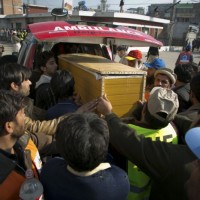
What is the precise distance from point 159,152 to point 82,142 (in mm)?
513

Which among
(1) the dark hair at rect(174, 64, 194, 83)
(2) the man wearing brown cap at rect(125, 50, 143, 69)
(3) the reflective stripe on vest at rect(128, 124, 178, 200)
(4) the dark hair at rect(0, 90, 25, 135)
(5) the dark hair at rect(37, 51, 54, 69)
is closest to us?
(4) the dark hair at rect(0, 90, 25, 135)

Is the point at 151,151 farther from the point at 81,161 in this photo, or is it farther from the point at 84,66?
the point at 84,66

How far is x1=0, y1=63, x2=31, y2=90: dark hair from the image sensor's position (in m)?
2.53

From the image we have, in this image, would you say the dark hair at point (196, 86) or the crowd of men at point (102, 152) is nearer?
the crowd of men at point (102, 152)

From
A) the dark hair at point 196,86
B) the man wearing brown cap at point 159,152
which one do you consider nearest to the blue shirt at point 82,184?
the man wearing brown cap at point 159,152

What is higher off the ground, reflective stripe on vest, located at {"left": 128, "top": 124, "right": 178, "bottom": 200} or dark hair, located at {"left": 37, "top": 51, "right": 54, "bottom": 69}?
dark hair, located at {"left": 37, "top": 51, "right": 54, "bottom": 69}

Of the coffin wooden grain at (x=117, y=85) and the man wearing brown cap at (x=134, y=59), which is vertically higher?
the coffin wooden grain at (x=117, y=85)

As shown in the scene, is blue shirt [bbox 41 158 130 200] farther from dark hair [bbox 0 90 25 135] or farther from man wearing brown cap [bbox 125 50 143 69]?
man wearing brown cap [bbox 125 50 143 69]

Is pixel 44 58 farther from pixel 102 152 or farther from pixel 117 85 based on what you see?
pixel 102 152

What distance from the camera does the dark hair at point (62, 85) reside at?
250 centimetres

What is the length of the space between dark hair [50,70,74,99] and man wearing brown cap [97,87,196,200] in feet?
2.77

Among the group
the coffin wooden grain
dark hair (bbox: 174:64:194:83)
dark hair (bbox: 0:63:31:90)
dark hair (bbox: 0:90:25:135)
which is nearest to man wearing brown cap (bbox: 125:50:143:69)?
dark hair (bbox: 174:64:194:83)

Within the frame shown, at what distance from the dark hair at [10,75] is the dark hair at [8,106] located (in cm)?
83

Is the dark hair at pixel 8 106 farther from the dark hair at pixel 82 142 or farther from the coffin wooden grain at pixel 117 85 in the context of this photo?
the coffin wooden grain at pixel 117 85
